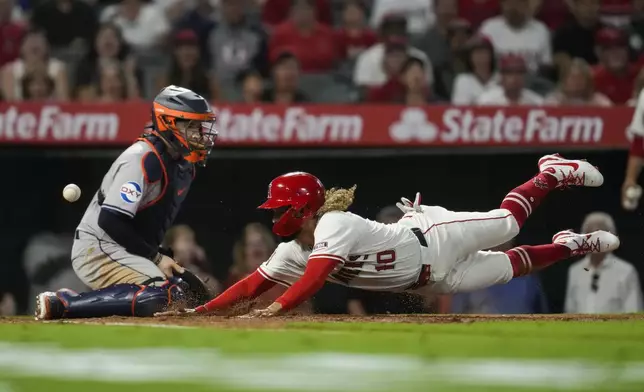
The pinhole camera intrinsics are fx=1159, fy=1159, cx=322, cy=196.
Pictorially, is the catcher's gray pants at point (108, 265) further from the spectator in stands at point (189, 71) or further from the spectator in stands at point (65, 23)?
the spectator in stands at point (65, 23)

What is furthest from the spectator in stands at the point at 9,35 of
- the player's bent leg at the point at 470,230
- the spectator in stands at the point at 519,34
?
the player's bent leg at the point at 470,230

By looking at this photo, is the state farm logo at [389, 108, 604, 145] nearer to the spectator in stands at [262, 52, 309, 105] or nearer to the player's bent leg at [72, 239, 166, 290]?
the spectator in stands at [262, 52, 309, 105]

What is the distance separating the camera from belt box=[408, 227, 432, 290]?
7.00 meters

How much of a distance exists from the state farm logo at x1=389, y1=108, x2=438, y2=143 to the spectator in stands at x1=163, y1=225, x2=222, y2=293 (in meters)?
2.00

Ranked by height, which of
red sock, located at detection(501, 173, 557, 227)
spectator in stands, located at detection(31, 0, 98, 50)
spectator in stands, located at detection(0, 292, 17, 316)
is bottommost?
spectator in stands, located at detection(0, 292, 17, 316)

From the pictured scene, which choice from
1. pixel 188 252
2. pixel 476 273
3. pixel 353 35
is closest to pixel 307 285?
pixel 476 273

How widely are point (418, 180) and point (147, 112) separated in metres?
2.51

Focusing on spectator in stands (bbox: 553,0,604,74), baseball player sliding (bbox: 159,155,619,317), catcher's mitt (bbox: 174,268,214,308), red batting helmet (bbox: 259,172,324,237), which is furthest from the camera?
spectator in stands (bbox: 553,0,604,74)

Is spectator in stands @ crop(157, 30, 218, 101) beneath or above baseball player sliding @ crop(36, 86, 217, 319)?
above

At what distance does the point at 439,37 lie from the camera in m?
11.9

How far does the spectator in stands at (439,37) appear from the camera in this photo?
38.5ft

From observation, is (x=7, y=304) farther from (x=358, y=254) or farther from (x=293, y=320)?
(x=358, y=254)

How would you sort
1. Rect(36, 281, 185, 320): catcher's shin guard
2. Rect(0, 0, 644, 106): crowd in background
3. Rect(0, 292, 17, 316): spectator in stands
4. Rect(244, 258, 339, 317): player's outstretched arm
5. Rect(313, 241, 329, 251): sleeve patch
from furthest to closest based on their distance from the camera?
1. Rect(0, 0, 644, 106): crowd in background
2. Rect(0, 292, 17, 316): spectator in stands
3. Rect(36, 281, 185, 320): catcher's shin guard
4. Rect(313, 241, 329, 251): sleeve patch
5. Rect(244, 258, 339, 317): player's outstretched arm

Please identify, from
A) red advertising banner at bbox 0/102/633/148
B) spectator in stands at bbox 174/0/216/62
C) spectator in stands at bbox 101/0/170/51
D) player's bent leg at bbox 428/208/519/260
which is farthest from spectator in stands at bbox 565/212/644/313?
spectator in stands at bbox 101/0/170/51
